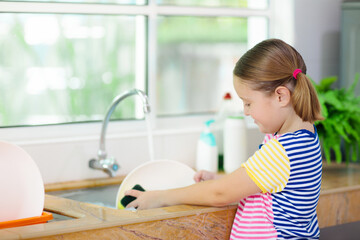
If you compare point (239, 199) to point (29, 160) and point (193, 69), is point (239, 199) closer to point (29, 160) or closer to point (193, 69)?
point (29, 160)

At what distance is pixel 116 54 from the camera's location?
2369 millimetres

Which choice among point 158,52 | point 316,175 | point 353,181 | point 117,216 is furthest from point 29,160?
point 353,181

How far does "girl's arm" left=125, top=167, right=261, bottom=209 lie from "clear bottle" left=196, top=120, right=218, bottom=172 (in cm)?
56

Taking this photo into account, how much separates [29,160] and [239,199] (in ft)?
2.05

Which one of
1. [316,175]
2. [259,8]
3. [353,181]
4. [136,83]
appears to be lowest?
[353,181]

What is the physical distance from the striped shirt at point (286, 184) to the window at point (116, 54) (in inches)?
37.3

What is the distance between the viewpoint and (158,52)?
8.15 ft

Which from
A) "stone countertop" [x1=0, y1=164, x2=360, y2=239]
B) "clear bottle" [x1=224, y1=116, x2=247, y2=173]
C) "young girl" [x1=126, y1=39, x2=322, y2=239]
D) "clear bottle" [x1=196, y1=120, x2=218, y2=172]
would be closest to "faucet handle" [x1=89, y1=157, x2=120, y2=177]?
"stone countertop" [x1=0, y1=164, x2=360, y2=239]

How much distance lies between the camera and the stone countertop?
139 centimetres

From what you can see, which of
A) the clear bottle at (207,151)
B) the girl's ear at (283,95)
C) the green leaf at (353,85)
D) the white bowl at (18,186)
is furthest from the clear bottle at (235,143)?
the white bowl at (18,186)

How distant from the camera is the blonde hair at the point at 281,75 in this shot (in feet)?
4.97

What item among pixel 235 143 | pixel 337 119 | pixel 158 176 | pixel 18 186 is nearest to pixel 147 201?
pixel 158 176

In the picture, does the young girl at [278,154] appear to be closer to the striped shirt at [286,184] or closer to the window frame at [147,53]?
the striped shirt at [286,184]

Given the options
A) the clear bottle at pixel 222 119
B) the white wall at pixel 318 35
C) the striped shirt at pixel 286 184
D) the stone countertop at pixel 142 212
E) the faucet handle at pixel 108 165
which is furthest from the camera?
the white wall at pixel 318 35
